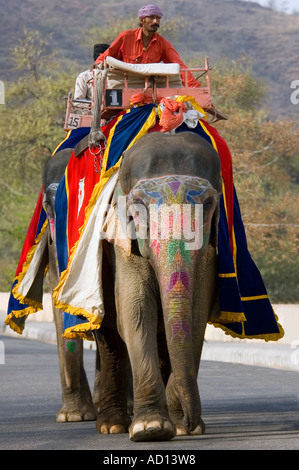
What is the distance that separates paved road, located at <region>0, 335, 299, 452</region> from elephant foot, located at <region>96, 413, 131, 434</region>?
101mm

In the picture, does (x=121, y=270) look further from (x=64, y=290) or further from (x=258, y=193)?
(x=258, y=193)

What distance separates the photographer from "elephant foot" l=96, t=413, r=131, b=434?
29.3ft

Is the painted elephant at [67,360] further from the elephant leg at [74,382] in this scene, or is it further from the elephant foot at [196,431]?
the elephant foot at [196,431]

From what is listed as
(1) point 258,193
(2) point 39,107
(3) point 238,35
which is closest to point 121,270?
(1) point 258,193

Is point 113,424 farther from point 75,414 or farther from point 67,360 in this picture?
point 67,360

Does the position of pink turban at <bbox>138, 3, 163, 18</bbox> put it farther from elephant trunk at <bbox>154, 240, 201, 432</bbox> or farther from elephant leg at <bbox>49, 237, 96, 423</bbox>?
elephant leg at <bbox>49, 237, 96, 423</bbox>

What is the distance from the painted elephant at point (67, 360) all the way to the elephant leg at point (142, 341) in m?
2.07

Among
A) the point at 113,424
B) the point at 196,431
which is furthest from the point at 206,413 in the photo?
the point at 196,431

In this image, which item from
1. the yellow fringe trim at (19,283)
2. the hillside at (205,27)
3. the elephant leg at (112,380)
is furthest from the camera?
the hillside at (205,27)

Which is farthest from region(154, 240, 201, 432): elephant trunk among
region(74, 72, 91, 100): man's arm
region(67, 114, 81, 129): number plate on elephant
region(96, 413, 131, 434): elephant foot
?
region(74, 72, 91, 100): man's arm

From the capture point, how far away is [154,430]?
7754mm

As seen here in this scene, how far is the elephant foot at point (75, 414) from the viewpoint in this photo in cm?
1005

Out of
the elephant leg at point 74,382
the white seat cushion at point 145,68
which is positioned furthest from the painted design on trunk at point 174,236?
the elephant leg at point 74,382

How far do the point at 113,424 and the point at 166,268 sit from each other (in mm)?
1763
